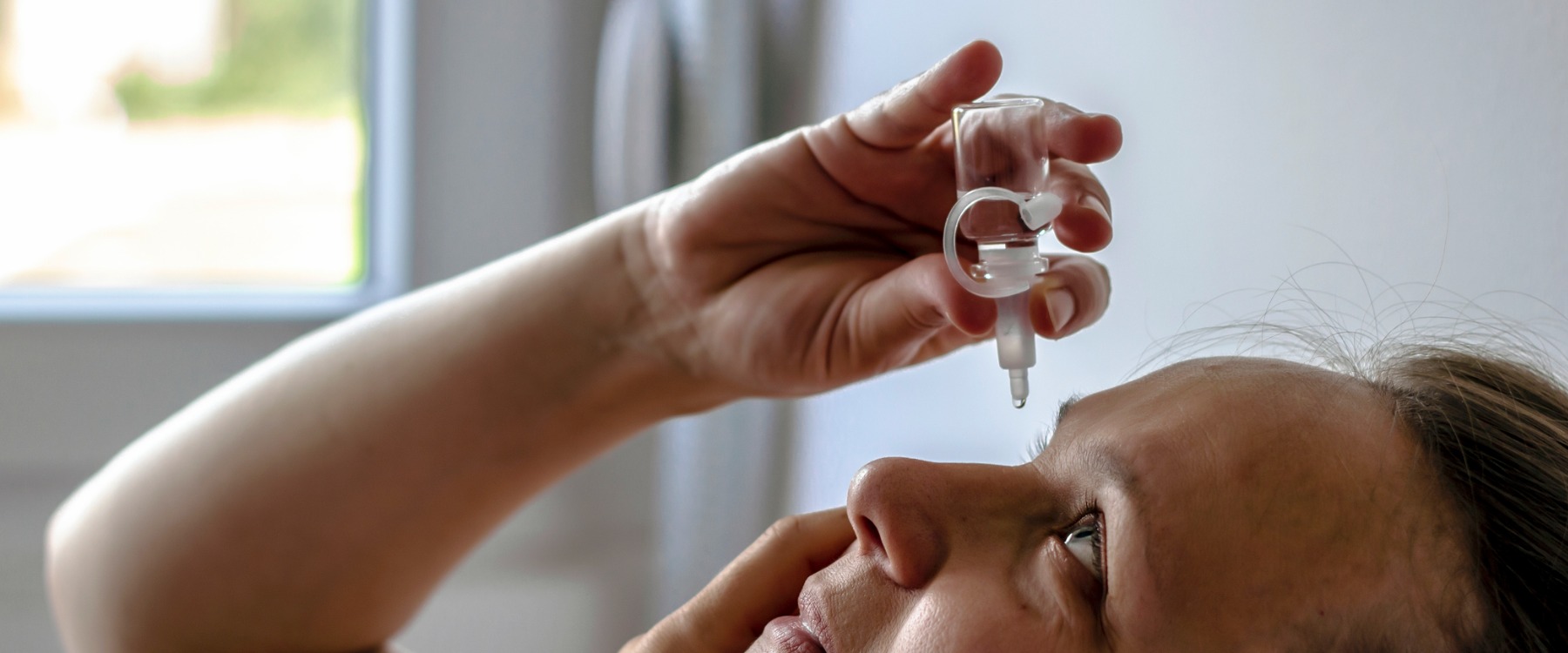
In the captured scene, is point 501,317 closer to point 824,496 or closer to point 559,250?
point 559,250

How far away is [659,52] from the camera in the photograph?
196 cm

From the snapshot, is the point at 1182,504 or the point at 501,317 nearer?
the point at 1182,504

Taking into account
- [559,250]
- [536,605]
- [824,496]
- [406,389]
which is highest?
[559,250]

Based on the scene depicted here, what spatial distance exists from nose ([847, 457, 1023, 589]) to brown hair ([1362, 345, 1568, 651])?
0.82 feet

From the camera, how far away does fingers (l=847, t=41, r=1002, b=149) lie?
2.40 ft

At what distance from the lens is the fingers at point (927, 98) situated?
73 cm

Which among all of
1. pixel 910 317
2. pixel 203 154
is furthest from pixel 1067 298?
pixel 203 154

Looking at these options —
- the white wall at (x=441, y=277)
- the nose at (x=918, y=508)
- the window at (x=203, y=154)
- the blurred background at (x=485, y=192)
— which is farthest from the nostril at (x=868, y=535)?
the window at (x=203, y=154)

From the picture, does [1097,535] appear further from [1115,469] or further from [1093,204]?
[1093,204]

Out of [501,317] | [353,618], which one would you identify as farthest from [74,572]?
[501,317]

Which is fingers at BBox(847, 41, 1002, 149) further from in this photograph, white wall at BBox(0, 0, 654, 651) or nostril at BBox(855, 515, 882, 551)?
white wall at BBox(0, 0, 654, 651)

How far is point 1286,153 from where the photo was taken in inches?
34.7

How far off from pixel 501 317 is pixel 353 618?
1.12ft

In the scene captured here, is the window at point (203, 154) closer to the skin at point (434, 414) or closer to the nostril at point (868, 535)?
the skin at point (434, 414)
